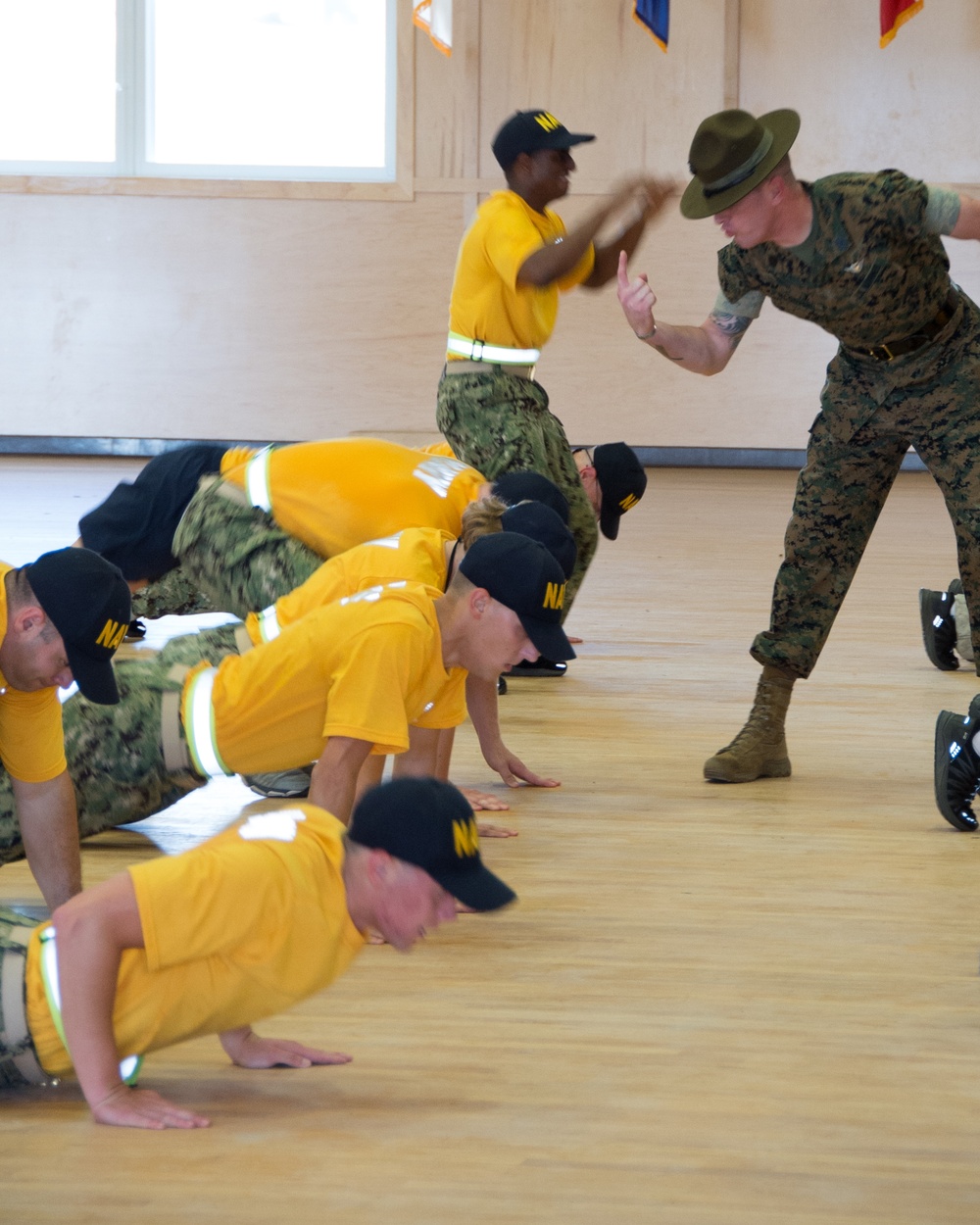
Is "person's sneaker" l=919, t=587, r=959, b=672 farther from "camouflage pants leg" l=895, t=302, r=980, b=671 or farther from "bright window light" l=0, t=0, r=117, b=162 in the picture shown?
"bright window light" l=0, t=0, r=117, b=162

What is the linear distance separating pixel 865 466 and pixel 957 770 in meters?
0.71

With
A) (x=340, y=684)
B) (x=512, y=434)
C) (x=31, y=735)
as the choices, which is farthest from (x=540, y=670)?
(x=31, y=735)

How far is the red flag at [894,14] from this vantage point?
30.3 ft

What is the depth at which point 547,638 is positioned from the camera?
100 inches

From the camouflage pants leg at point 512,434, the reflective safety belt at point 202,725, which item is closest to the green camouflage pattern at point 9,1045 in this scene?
the reflective safety belt at point 202,725

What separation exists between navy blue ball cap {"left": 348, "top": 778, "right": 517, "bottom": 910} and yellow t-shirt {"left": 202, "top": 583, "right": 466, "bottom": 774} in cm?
67

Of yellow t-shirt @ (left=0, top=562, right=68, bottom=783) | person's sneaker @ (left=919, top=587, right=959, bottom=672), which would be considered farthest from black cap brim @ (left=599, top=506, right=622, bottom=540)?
yellow t-shirt @ (left=0, top=562, right=68, bottom=783)

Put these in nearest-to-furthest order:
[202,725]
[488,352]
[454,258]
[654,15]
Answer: [202,725] → [488,352] → [654,15] → [454,258]

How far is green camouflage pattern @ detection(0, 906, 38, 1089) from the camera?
188 cm

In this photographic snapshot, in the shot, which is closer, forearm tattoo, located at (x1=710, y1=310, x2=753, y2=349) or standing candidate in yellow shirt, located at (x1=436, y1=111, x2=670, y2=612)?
forearm tattoo, located at (x1=710, y1=310, x2=753, y2=349)

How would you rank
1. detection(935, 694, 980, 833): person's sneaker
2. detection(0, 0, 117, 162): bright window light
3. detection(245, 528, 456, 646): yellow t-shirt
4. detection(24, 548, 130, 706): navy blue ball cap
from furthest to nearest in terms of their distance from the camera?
1. detection(0, 0, 117, 162): bright window light
2. detection(935, 694, 980, 833): person's sneaker
3. detection(245, 528, 456, 646): yellow t-shirt
4. detection(24, 548, 130, 706): navy blue ball cap

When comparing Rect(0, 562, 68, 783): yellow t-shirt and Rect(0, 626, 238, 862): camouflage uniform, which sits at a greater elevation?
Rect(0, 562, 68, 783): yellow t-shirt

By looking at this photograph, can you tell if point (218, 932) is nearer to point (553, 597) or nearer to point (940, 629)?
point (553, 597)

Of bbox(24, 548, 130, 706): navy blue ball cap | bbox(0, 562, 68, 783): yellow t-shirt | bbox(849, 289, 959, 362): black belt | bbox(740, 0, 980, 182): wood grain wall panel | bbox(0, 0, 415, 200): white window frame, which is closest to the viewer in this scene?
bbox(24, 548, 130, 706): navy blue ball cap
